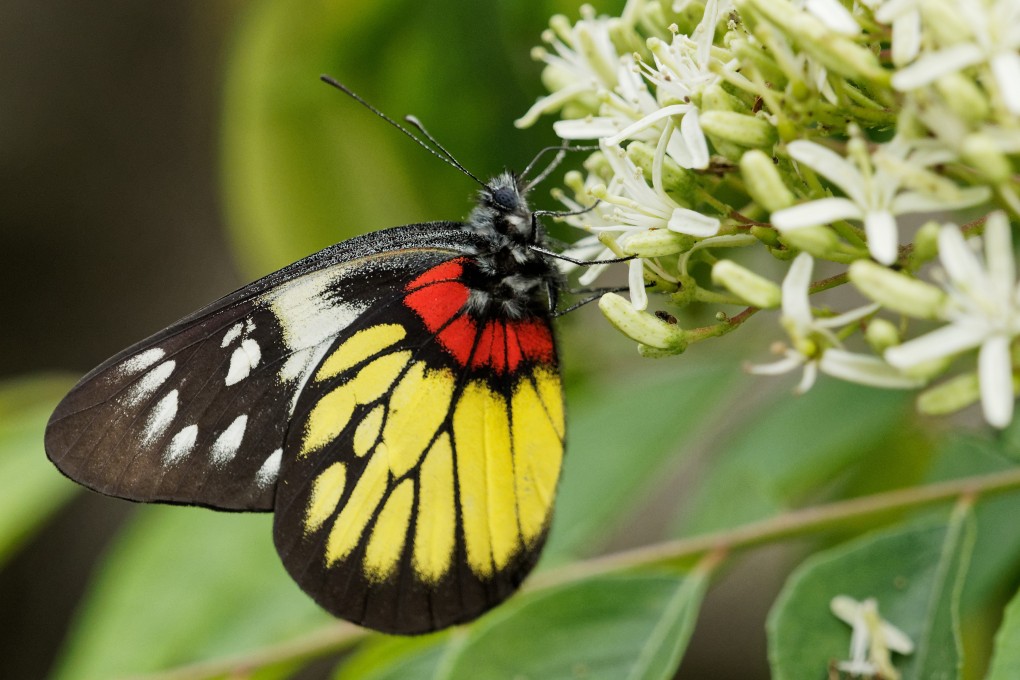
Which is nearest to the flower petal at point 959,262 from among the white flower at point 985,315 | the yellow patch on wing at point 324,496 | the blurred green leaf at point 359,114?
the white flower at point 985,315

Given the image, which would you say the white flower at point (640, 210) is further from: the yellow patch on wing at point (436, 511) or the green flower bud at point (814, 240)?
the yellow patch on wing at point (436, 511)

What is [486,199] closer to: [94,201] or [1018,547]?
[1018,547]

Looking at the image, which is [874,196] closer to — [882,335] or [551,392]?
[882,335]

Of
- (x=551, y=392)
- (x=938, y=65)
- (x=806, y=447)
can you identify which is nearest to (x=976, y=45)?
(x=938, y=65)

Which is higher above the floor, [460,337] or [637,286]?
[460,337]

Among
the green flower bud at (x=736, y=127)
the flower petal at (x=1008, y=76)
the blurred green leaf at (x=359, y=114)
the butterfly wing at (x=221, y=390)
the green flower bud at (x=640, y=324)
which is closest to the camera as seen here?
the flower petal at (x=1008, y=76)

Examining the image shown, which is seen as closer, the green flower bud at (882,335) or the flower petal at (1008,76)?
the flower petal at (1008,76)
